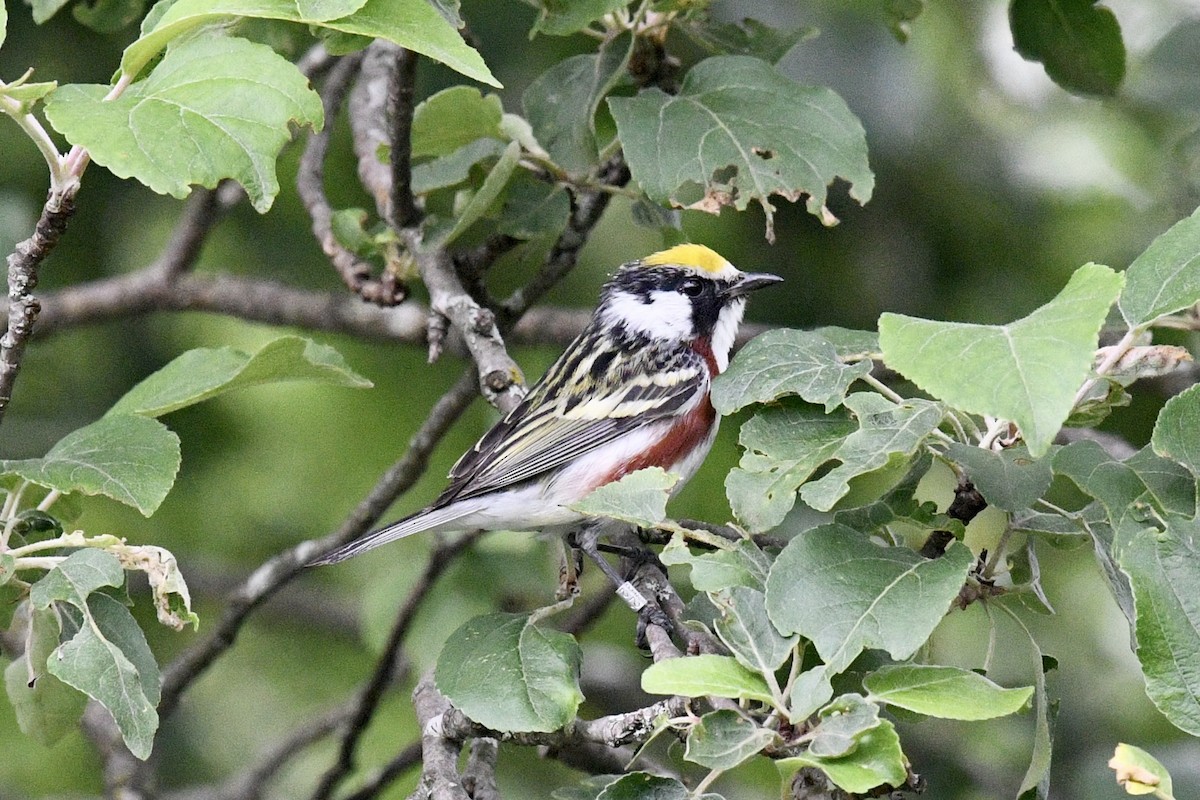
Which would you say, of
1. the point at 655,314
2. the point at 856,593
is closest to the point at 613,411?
the point at 655,314

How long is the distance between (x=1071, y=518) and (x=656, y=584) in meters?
1.13

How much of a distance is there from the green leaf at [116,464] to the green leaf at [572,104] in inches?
52.7

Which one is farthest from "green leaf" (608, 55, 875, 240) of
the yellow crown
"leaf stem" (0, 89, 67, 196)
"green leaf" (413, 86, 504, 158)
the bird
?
"leaf stem" (0, 89, 67, 196)

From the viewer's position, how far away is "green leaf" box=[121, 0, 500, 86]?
7.27ft

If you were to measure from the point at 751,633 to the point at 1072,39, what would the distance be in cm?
256

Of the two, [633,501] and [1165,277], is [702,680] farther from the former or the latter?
[1165,277]

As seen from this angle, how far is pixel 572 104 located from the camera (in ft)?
11.8

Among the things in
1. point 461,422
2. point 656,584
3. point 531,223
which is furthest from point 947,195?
point 656,584

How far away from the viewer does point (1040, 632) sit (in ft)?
19.9

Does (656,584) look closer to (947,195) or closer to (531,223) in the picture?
(531,223)

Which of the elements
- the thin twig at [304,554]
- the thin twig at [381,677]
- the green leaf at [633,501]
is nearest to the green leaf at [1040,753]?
the green leaf at [633,501]

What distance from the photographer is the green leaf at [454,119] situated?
3.53m

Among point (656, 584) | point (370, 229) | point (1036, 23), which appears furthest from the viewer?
point (370, 229)

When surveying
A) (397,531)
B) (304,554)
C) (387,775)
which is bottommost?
(387,775)
